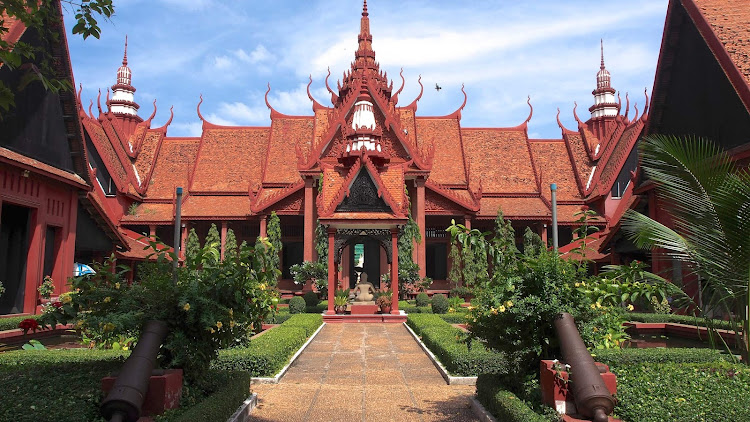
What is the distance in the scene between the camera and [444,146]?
28.3 m

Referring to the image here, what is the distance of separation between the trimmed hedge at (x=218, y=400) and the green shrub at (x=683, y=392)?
3220mm

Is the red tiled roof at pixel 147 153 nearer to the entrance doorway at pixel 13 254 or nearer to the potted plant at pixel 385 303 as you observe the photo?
the entrance doorway at pixel 13 254

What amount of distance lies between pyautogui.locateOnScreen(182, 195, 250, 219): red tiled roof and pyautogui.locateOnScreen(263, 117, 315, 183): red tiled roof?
1504mm

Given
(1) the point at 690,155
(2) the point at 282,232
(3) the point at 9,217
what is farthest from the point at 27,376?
(2) the point at 282,232

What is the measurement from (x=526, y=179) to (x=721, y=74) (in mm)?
15947

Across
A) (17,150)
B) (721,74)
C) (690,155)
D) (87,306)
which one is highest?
(721,74)

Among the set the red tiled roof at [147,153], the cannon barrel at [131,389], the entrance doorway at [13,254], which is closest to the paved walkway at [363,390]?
the cannon barrel at [131,389]

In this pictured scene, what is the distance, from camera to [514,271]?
590 centimetres

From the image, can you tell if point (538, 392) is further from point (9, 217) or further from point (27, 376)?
point (9, 217)

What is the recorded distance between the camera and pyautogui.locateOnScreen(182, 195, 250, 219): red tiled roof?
2508 centimetres

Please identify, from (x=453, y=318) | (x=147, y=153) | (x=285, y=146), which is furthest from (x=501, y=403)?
(x=147, y=153)

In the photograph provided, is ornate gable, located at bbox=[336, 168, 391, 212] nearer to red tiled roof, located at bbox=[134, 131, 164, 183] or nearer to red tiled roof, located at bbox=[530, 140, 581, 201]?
red tiled roof, located at bbox=[530, 140, 581, 201]

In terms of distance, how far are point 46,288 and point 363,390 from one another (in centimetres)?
938

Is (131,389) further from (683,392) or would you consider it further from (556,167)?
(556,167)
